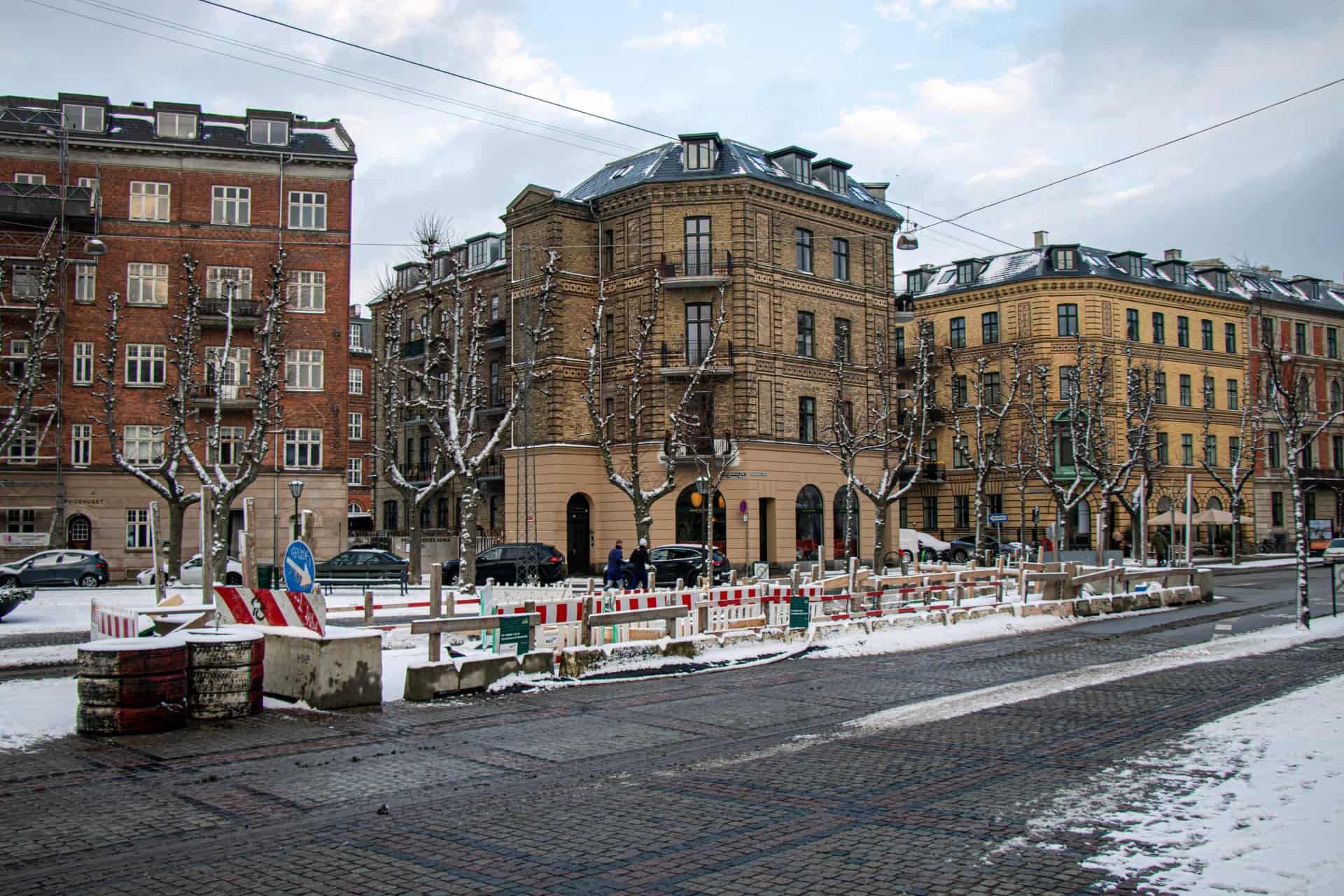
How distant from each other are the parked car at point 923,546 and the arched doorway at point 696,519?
8814 mm

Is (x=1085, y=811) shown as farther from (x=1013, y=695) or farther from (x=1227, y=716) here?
(x=1013, y=695)

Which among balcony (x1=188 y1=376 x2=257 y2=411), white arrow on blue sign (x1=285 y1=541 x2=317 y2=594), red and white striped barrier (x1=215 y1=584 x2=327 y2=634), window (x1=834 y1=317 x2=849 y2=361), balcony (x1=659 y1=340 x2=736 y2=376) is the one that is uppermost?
window (x1=834 y1=317 x2=849 y2=361)

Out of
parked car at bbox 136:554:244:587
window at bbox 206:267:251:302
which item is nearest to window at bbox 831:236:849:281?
window at bbox 206:267:251:302

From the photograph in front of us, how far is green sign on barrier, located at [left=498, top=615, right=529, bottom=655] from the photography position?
14.8 meters

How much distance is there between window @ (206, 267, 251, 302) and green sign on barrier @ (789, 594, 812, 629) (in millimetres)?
34529

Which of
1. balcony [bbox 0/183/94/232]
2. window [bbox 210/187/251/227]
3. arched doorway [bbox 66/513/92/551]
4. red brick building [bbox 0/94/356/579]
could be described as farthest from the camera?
window [bbox 210/187/251/227]

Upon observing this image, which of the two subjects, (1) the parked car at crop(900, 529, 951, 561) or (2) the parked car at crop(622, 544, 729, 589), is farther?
(1) the parked car at crop(900, 529, 951, 561)

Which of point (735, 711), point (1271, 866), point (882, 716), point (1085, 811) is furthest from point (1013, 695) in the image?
point (1271, 866)

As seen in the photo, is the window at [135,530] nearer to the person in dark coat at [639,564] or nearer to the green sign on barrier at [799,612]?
the person in dark coat at [639,564]

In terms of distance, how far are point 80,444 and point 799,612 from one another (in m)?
38.0

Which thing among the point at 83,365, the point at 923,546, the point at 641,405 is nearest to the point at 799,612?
the point at 641,405

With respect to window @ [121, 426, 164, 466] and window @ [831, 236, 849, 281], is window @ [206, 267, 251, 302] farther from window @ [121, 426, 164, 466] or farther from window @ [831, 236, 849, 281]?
window @ [831, 236, 849, 281]

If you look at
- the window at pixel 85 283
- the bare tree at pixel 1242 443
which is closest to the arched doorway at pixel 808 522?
the bare tree at pixel 1242 443

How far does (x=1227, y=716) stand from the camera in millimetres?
11469
